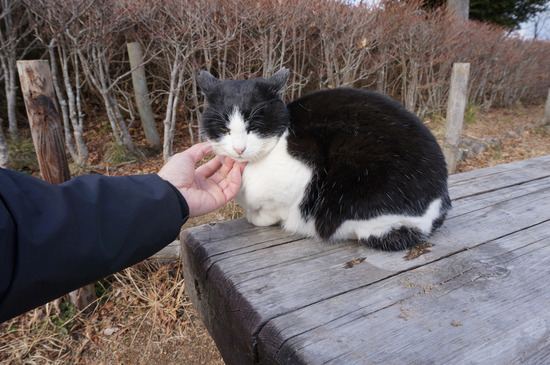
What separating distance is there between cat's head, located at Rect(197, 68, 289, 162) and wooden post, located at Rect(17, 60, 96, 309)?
1.21 metres

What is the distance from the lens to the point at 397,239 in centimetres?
135

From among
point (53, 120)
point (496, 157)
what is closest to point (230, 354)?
point (53, 120)

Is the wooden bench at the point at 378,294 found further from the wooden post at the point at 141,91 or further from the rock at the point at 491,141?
the rock at the point at 491,141

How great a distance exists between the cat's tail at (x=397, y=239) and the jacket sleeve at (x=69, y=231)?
81 centimetres

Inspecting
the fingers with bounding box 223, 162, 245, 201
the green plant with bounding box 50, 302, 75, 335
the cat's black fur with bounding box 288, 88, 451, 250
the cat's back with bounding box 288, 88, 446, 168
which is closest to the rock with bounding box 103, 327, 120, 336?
the green plant with bounding box 50, 302, 75, 335

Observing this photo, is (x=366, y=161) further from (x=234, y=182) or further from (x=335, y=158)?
(x=234, y=182)

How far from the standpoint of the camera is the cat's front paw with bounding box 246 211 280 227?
1.62m

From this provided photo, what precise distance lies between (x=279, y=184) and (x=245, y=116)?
0.33 metres

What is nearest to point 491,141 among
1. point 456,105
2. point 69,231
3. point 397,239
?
point 456,105

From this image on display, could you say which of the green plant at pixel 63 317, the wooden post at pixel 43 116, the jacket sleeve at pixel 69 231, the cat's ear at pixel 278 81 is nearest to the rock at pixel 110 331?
the green plant at pixel 63 317

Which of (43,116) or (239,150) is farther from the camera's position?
(43,116)

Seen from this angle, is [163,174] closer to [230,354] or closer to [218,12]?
[230,354]

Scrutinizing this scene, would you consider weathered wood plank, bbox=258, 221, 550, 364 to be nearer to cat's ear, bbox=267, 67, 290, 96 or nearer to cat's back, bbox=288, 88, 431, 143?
cat's back, bbox=288, 88, 431, 143

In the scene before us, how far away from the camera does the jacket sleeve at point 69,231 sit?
82 centimetres
